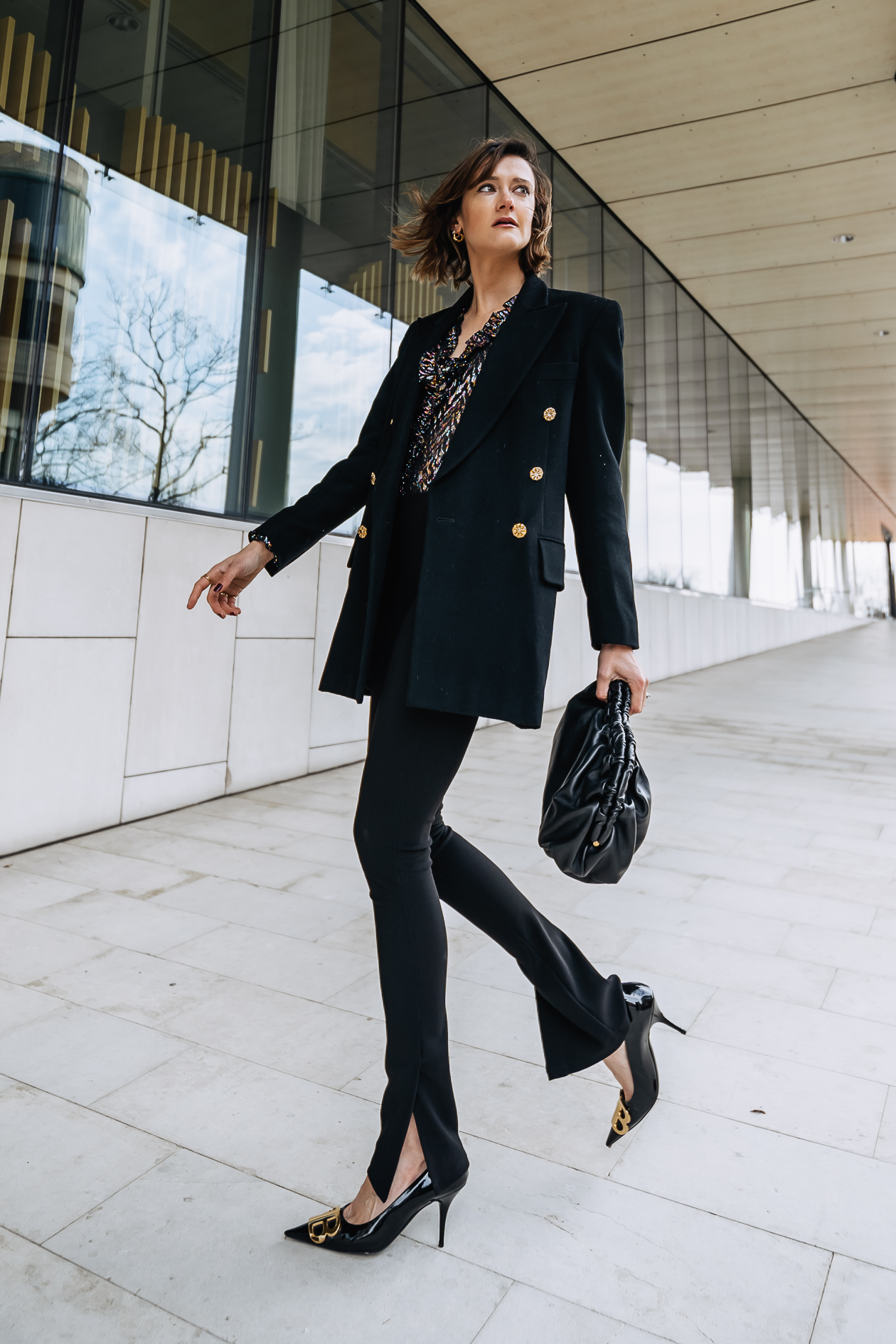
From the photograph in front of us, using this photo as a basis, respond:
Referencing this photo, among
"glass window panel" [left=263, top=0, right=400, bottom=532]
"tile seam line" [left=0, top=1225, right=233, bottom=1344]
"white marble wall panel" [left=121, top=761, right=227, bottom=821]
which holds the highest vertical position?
"glass window panel" [left=263, top=0, right=400, bottom=532]

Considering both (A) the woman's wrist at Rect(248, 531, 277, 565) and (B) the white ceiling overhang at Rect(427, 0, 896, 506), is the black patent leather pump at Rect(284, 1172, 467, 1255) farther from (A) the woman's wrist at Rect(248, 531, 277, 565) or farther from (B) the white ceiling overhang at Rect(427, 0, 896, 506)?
(B) the white ceiling overhang at Rect(427, 0, 896, 506)

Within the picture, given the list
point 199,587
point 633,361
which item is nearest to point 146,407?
point 199,587

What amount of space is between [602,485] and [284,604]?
323 centimetres

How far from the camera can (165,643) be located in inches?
142

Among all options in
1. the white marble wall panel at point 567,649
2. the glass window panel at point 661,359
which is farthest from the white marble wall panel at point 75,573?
the glass window panel at point 661,359

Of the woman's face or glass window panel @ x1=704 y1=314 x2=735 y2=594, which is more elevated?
glass window panel @ x1=704 y1=314 x2=735 y2=594

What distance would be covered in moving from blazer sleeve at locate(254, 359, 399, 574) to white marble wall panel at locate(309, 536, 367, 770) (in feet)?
9.96

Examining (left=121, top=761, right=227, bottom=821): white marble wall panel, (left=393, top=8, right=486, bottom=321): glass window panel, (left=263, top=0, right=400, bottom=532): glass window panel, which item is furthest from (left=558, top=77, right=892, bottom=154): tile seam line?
(left=121, top=761, right=227, bottom=821): white marble wall panel

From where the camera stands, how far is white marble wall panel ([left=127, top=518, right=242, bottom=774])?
3.50 meters

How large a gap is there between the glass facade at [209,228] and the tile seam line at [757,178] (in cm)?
138

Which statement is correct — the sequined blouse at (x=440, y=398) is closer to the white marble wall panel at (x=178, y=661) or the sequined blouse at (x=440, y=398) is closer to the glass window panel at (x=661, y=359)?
the white marble wall panel at (x=178, y=661)

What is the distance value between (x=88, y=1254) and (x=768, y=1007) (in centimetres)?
144

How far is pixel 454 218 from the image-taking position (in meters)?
1.45

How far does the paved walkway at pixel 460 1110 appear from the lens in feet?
3.56
